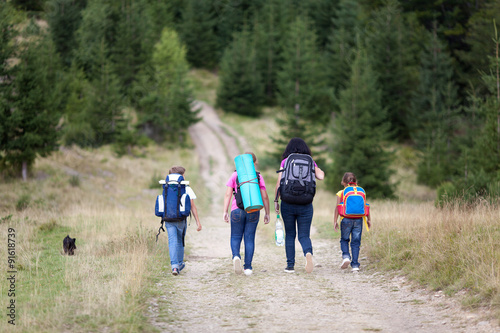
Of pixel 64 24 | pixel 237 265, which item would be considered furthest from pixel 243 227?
pixel 64 24

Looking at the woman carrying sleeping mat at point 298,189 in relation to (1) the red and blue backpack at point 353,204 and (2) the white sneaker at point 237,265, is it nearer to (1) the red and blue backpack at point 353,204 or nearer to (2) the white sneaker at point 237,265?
(1) the red and blue backpack at point 353,204

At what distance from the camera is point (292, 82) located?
35.9 metres

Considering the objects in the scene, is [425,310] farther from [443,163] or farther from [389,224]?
[443,163]

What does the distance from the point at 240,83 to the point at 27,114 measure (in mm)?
29972

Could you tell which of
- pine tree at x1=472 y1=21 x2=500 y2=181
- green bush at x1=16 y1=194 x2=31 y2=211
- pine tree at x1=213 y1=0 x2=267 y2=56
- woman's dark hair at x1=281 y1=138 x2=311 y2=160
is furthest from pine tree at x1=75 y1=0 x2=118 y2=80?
woman's dark hair at x1=281 y1=138 x2=311 y2=160

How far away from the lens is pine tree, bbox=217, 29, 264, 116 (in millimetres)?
48125

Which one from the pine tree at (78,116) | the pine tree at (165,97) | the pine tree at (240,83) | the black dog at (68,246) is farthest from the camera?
the pine tree at (240,83)

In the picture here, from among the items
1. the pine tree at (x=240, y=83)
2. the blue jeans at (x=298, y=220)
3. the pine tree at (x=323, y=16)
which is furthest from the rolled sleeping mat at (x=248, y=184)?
the pine tree at (x=323, y=16)

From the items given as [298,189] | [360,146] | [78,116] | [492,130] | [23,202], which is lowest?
[23,202]

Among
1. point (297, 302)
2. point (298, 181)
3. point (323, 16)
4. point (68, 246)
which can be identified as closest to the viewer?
point (297, 302)

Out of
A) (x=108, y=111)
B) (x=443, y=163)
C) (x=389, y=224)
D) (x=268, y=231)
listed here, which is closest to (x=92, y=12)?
(x=108, y=111)

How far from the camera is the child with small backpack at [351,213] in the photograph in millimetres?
7945

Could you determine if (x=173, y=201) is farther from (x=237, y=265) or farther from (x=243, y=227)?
(x=237, y=265)

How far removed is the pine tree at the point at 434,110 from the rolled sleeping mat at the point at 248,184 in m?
25.6
